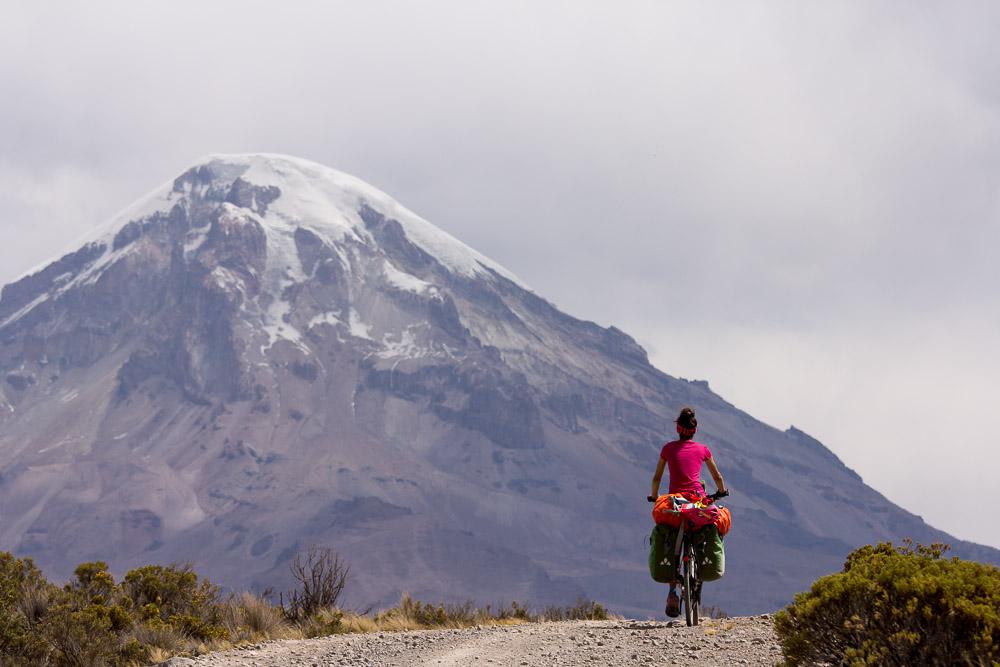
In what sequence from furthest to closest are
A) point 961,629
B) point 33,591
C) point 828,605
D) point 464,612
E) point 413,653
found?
point 464,612, point 33,591, point 413,653, point 828,605, point 961,629

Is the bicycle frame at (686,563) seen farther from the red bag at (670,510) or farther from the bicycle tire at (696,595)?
the red bag at (670,510)

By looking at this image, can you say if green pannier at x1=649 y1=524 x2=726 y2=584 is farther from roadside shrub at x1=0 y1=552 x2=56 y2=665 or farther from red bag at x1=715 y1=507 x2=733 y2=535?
roadside shrub at x1=0 y1=552 x2=56 y2=665

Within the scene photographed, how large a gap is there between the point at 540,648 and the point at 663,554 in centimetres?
214

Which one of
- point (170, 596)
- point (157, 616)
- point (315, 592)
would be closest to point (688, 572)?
point (315, 592)

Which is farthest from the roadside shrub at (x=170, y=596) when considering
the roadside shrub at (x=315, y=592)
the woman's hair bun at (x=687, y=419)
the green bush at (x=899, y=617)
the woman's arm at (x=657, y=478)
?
the green bush at (x=899, y=617)

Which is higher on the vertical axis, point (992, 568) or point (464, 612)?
point (992, 568)

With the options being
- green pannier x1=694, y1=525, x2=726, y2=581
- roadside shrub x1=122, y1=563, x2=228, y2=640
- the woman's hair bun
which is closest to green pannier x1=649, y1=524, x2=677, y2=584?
green pannier x1=694, y1=525, x2=726, y2=581

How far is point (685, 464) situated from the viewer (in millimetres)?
15672

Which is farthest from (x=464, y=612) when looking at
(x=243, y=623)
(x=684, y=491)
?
(x=684, y=491)

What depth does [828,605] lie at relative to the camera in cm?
1031

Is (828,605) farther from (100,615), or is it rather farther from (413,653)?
(100,615)

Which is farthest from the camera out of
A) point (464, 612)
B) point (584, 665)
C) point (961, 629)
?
point (464, 612)

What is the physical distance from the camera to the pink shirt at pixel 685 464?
1569 centimetres

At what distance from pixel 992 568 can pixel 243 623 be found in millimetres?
11379
